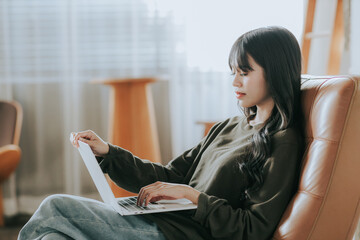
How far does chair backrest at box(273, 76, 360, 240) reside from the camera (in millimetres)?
1093

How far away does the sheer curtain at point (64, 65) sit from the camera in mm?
2951

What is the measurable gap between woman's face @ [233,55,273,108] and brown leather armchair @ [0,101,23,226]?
1.67 m

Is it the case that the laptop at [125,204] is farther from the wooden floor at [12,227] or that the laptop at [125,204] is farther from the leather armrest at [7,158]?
the wooden floor at [12,227]

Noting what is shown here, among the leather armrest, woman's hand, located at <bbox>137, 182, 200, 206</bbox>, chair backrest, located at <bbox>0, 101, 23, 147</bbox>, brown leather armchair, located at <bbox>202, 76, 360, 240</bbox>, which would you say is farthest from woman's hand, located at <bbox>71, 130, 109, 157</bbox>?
chair backrest, located at <bbox>0, 101, 23, 147</bbox>

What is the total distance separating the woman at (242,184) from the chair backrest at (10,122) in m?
1.45

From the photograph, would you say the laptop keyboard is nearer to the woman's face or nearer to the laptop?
the laptop

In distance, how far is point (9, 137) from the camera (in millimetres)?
2711

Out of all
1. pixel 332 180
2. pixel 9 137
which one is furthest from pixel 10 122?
pixel 332 180

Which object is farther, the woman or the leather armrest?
the leather armrest

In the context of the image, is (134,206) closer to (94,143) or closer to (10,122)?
(94,143)

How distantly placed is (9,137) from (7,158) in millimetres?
194

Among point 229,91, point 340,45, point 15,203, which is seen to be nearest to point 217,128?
point 340,45

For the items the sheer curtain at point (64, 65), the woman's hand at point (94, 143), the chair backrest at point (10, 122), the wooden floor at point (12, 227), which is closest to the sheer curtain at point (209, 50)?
the sheer curtain at point (64, 65)

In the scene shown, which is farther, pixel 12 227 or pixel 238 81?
pixel 12 227
